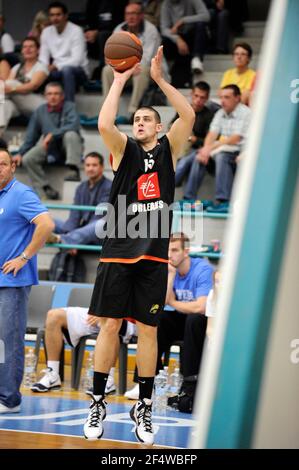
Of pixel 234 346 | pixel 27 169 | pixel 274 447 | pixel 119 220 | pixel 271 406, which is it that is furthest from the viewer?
pixel 27 169

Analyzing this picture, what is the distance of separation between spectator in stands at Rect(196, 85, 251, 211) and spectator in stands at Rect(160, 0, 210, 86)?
190 centimetres

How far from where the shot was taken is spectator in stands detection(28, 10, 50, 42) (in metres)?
13.9

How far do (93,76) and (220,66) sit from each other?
2.00 metres

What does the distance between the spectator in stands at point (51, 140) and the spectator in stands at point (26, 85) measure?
2.38 feet

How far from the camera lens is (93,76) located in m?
13.5

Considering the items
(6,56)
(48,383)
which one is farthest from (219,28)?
(48,383)

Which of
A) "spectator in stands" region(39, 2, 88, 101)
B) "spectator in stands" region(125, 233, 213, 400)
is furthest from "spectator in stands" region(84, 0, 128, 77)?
"spectator in stands" region(125, 233, 213, 400)

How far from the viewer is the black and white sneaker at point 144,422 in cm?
518

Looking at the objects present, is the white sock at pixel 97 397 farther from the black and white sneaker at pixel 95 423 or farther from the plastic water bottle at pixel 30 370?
the plastic water bottle at pixel 30 370

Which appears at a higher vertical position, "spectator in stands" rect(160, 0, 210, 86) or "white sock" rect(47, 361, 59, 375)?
"spectator in stands" rect(160, 0, 210, 86)

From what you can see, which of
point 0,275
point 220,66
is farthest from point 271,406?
point 220,66

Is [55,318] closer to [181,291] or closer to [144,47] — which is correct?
[181,291]

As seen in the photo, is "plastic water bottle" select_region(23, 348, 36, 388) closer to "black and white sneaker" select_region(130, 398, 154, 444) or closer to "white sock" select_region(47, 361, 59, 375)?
"white sock" select_region(47, 361, 59, 375)
